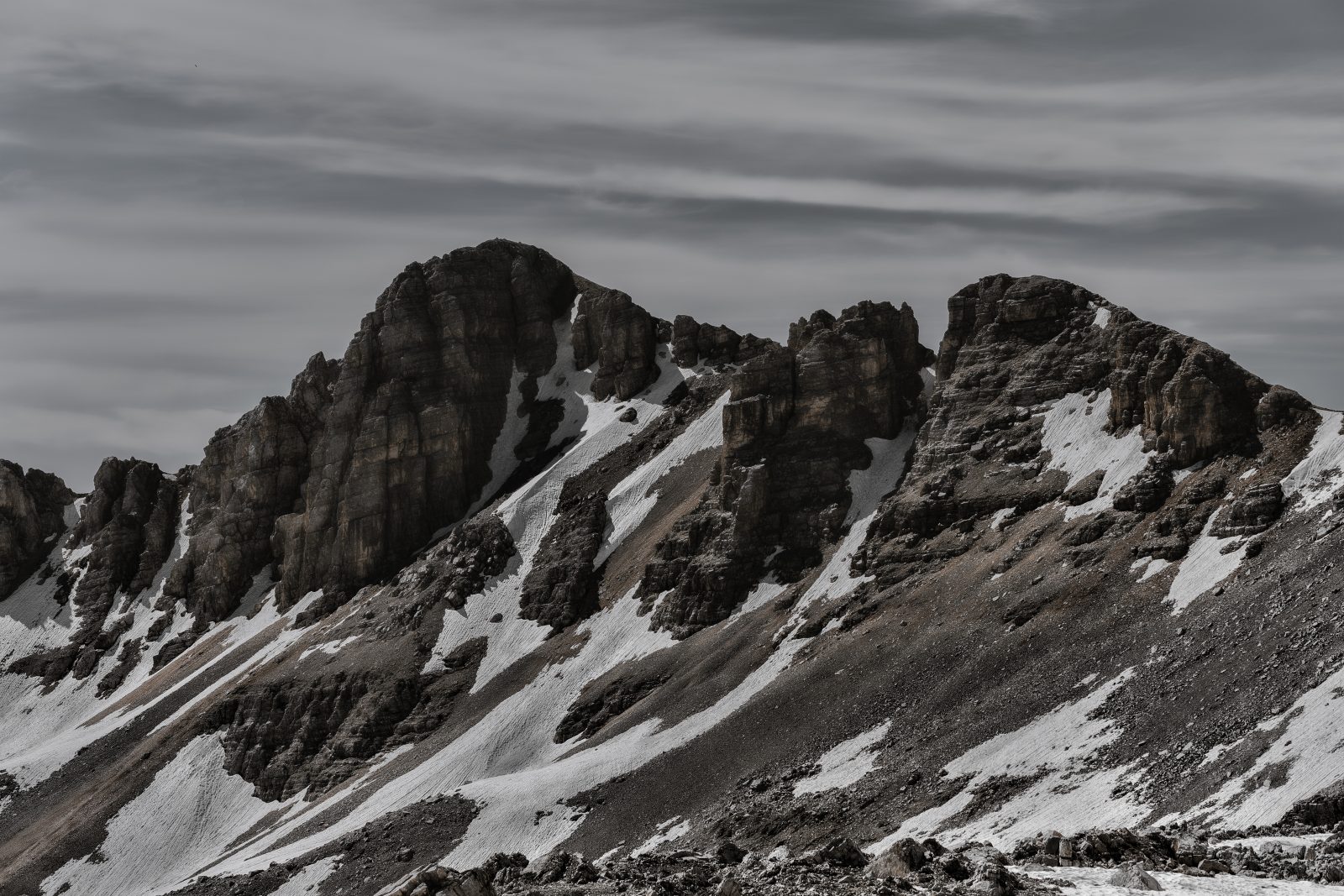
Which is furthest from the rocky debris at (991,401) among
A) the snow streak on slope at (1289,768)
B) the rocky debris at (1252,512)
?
the snow streak on slope at (1289,768)

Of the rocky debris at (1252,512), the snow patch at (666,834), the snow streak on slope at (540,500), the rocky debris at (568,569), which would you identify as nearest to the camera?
the snow patch at (666,834)

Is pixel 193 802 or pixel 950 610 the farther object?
pixel 193 802

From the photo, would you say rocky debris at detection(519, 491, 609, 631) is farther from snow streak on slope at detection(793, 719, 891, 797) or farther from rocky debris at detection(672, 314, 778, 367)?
snow streak on slope at detection(793, 719, 891, 797)

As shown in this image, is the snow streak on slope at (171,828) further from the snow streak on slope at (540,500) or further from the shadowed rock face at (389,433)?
the shadowed rock face at (389,433)

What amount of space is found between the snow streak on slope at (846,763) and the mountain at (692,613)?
419 millimetres

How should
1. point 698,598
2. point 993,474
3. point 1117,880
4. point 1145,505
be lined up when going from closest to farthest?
point 1117,880 < point 1145,505 < point 993,474 < point 698,598

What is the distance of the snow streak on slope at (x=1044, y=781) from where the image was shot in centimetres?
6525

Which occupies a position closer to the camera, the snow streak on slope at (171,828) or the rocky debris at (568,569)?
the snow streak on slope at (171,828)

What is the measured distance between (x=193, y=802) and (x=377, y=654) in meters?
21.7

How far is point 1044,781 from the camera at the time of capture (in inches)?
2832

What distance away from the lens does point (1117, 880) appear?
32625 millimetres

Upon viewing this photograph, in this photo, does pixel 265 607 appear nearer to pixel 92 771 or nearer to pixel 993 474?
pixel 92 771

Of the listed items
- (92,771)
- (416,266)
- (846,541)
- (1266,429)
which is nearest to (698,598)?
(846,541)

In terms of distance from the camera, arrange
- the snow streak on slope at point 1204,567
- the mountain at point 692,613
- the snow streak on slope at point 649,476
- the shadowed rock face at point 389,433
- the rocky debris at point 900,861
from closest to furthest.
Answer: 1. the rocky debris at point 900,861
2. the mountain at point 692,613
3. the snow streak on slope at point 1204,567
4. the snow streak on slope at point 649,476
5. the shadowed rock face at point 389,433
